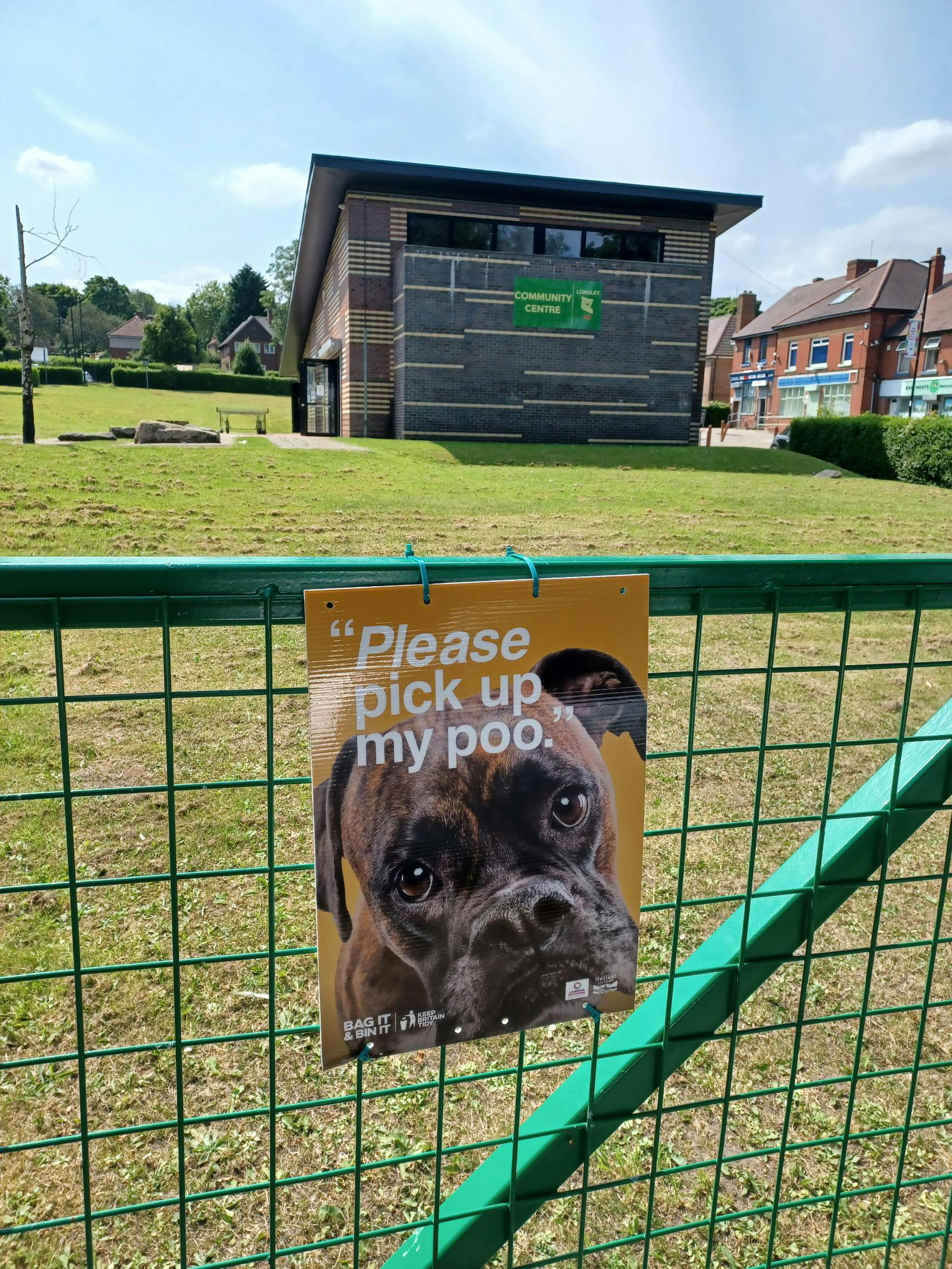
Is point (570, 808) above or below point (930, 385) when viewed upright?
below

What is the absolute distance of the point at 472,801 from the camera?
1.42 m

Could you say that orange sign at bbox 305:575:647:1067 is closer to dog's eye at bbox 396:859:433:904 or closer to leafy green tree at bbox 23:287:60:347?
dog's eye at bbox 396:859:433:904

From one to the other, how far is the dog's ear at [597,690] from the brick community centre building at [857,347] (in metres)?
49.2

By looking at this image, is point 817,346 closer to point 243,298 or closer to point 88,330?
point 243,298

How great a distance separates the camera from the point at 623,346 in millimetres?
26234

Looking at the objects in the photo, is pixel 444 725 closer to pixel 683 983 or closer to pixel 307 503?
pixel 683 983

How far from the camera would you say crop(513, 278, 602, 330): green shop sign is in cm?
2527

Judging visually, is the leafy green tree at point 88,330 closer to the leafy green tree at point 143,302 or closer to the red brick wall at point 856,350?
the leafy green tree at point 143,302

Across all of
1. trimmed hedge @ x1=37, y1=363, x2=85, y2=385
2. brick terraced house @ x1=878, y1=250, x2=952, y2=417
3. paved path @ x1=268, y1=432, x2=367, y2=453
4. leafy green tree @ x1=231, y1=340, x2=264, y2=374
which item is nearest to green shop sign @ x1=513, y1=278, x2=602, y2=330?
paved path @ x1=268, y1=432, x2=367, y2=453

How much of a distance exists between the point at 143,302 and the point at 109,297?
13.0 meters

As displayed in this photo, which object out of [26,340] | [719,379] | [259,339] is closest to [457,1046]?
[26,340]

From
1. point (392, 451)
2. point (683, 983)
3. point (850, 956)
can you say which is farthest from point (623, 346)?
point (683, 983)

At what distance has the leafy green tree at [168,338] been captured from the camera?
6397 centimetres

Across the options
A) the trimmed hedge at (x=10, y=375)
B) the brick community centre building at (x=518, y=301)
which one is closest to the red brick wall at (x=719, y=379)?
the brick community centre building at (x=518, y=301)
